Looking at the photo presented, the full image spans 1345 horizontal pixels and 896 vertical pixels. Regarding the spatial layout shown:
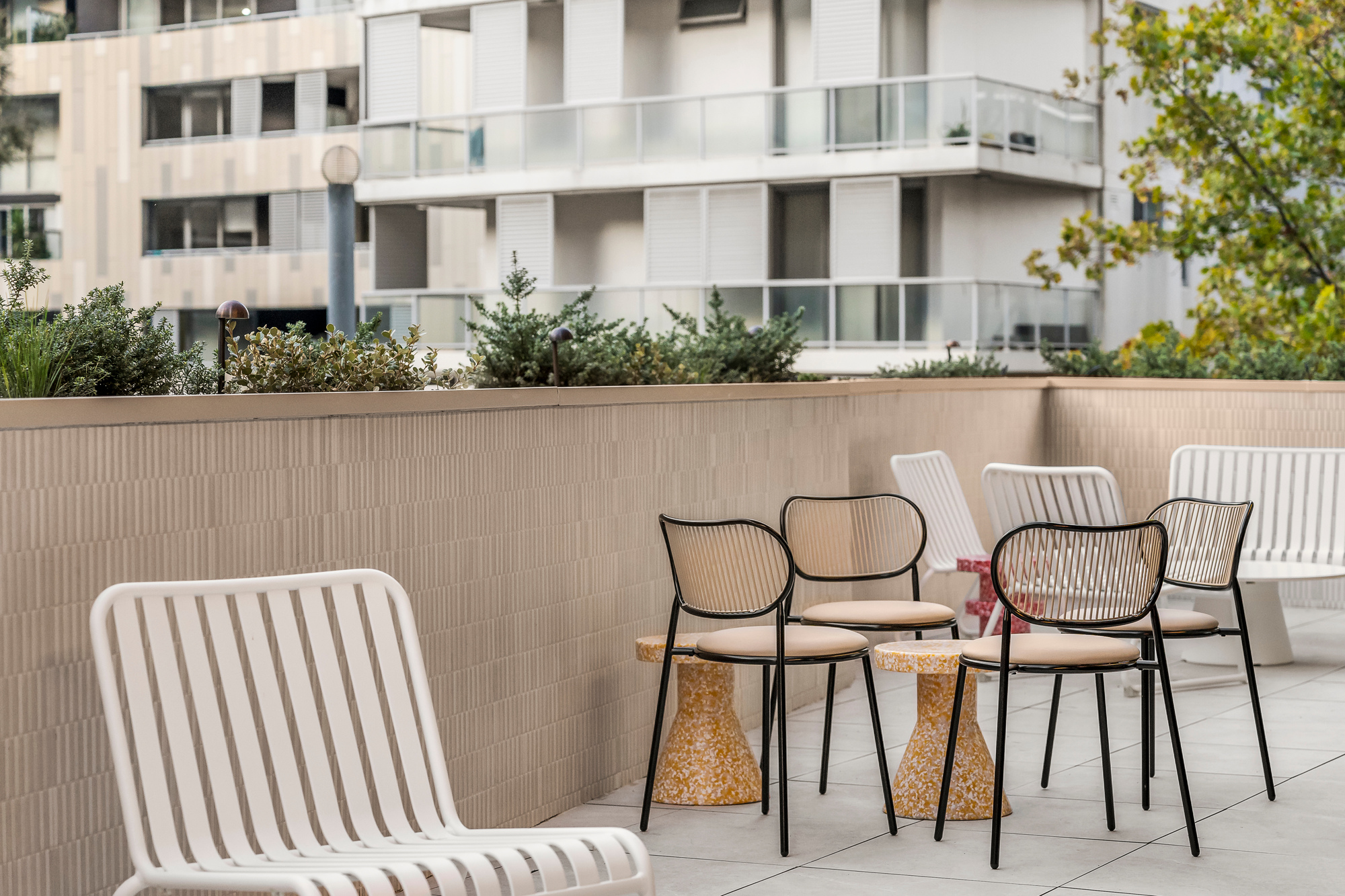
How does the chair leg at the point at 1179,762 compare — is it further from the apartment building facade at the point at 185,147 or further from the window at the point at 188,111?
the window at the point at 188,111

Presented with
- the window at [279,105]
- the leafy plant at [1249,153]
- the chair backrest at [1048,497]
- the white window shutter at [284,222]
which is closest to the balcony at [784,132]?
the leafy plant at [1249,153]

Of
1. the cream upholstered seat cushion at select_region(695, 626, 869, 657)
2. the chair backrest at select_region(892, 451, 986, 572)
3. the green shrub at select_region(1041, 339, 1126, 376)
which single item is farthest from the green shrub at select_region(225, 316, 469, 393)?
the green shrub at select_region(1041, 339, 1126, 376)

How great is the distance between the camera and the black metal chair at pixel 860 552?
18.5ft

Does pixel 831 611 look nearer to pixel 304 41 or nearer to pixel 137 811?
pixel 137 811

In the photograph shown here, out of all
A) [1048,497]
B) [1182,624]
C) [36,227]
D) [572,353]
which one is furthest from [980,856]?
[36,227]

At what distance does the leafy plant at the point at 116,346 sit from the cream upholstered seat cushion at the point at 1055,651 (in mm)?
2239

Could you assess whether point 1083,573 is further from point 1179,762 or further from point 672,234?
point 672,234

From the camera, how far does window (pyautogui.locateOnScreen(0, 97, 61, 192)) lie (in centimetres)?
3378

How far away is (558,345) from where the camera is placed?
22.8 feet

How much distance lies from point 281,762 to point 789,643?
1949mm

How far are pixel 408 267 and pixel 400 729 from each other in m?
22.3

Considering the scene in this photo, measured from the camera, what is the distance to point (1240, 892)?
14.4 ft

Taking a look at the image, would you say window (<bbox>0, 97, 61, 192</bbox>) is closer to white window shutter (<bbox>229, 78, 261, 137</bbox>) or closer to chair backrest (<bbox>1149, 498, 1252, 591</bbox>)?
white window shutter (<bbox>229, 78, 261, 137</bbox>)

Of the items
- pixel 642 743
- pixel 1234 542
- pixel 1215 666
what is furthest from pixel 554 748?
pixel 1215 666
